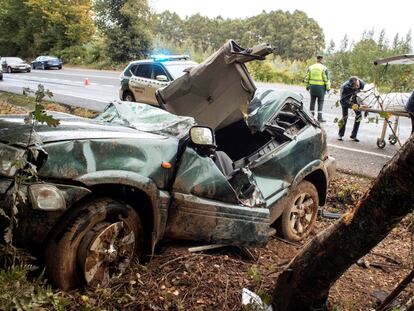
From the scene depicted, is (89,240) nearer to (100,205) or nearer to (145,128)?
(100,205)

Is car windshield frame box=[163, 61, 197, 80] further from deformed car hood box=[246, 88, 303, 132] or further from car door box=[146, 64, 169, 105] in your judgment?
deformed car hood box=[246, 88, 303, 132]

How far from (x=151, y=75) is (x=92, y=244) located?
33.0 ft

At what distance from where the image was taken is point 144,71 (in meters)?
12.7

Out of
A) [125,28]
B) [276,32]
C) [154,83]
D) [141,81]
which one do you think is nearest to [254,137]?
[154,83]

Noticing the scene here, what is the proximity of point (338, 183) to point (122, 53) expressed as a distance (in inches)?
1149

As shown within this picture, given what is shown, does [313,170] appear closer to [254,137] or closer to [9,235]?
[254,137]

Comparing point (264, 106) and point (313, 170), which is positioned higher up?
point (264, 106)

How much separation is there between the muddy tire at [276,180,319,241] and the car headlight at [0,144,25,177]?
2.75 m

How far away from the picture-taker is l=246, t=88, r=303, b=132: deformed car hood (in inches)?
182

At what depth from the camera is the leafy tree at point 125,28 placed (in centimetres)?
3278

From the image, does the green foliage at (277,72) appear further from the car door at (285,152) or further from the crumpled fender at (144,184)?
the crumpled fender at (144,184)

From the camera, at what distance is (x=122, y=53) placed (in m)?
33.5

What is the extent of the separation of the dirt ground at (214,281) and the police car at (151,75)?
8127 mm

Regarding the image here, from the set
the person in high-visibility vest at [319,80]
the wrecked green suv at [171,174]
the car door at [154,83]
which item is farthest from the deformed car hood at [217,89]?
the person in high-visibility vest at [319,80]
